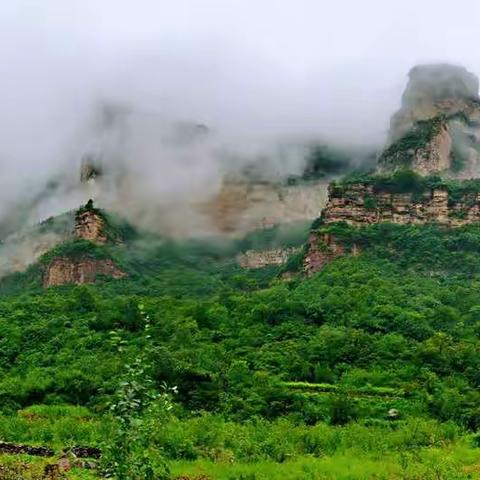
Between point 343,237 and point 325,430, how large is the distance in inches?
2388

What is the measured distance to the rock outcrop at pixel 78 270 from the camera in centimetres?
11956

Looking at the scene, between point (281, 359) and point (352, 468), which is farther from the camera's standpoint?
point (281, 359)

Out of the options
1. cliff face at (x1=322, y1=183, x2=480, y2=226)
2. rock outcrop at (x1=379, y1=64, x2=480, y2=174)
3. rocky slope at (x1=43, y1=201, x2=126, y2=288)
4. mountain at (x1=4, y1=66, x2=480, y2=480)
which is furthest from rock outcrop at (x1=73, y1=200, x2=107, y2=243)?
rock outcrop at (x1=379, y1=64, x2=480, y2=174)

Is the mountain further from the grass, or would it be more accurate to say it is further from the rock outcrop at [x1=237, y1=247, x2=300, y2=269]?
the rock outcrop at [x1=237, y1=247, x2=300, y2=269]

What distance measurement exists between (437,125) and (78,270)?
61369mm

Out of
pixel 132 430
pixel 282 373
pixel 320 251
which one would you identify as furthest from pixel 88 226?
pixel 132 430

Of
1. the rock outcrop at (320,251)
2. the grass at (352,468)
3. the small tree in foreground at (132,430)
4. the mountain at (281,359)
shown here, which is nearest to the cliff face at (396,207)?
the mountain at (281,359)

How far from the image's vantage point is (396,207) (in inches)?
4161

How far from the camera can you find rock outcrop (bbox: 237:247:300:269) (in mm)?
139625

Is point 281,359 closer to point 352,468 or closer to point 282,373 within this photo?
point 282,373

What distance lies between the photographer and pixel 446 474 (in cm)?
2981

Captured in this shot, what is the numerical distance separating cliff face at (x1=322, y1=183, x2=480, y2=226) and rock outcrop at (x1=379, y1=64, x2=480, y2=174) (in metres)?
22.9

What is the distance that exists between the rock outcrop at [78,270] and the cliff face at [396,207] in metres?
34.2

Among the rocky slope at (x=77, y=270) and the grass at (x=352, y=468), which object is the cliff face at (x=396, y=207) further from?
the grass at (x=352, y=468)
